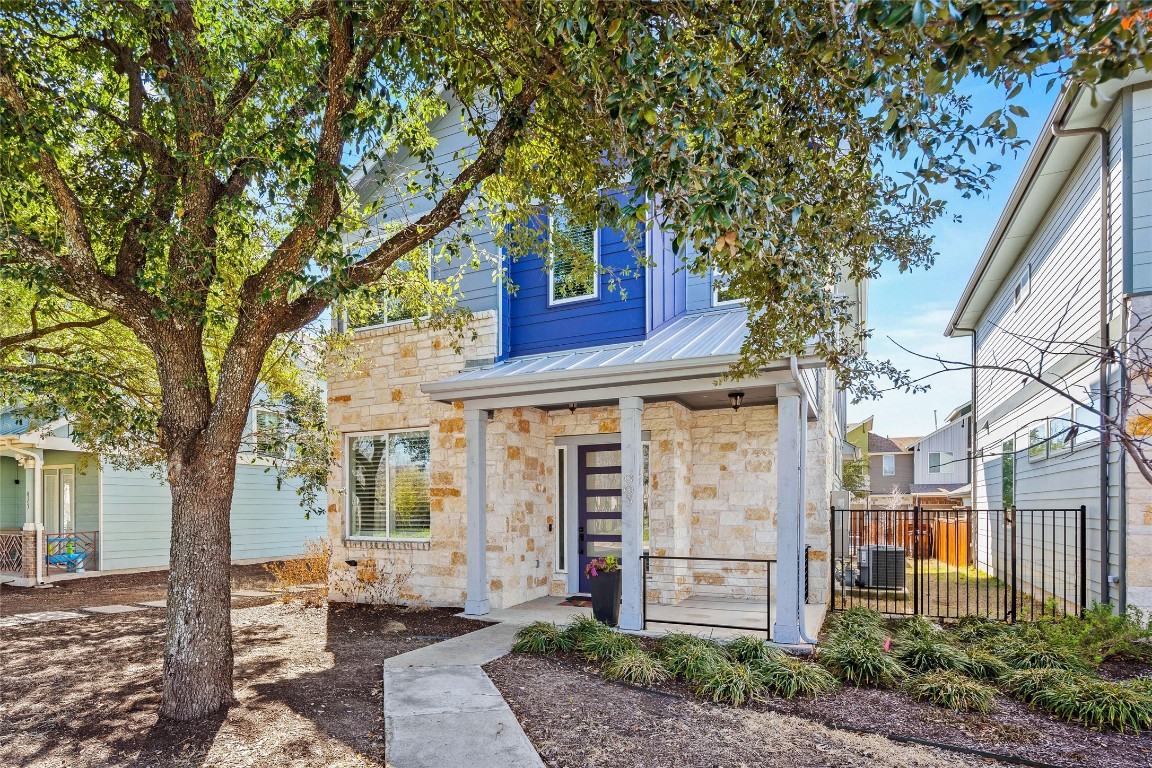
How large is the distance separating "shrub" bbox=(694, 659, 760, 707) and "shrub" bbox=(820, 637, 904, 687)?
2.68ft

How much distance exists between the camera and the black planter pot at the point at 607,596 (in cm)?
724

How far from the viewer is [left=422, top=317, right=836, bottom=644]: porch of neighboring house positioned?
724 cm

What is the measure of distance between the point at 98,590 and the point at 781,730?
472 inches

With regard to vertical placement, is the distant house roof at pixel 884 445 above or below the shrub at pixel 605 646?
above

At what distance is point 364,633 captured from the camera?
7523mm

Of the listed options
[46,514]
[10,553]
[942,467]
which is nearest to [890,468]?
[942,467]

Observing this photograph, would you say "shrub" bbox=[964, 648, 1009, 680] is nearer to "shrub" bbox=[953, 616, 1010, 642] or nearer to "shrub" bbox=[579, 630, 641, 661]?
"shrub" bbox=[953, 616, 1010, 642]

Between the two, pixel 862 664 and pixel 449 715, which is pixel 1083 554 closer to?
pixel 862 664

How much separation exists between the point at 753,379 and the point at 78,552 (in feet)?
48.2

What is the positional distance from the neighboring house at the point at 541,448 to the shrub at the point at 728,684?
2.93 m

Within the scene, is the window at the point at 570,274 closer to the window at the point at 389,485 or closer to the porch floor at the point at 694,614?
the window at the point at 389,485

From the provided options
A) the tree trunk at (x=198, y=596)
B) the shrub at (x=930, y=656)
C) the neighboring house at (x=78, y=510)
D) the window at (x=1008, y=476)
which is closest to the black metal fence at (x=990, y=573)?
the window at (x=1008, y=476)

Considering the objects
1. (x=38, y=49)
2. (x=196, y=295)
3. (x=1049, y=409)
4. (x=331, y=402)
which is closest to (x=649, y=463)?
Result: (x=331, y=402)

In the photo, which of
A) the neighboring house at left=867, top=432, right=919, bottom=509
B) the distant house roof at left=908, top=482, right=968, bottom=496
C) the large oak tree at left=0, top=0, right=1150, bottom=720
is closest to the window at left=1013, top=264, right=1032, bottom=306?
the large oak tree at left=0, top=0, right=1150, bottom=720
